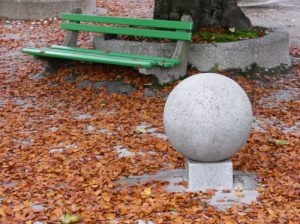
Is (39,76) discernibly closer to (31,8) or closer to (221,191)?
(221,191)

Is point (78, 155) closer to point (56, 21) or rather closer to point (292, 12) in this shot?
point (56, 21)

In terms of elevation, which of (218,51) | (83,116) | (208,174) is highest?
(218,51)

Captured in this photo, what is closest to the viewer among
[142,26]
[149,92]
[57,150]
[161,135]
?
[57,150]

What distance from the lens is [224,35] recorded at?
918 centimetres

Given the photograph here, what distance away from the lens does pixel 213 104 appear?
4.98 metres

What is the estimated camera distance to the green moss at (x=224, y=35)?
908 cm

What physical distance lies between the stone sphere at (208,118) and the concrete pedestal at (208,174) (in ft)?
0.21

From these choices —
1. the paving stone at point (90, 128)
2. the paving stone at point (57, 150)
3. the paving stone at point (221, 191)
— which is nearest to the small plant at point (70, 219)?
the paving stone at point (221, 191)

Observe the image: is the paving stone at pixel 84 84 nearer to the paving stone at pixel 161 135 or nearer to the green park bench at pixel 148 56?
the green park bench at pixel 148 56

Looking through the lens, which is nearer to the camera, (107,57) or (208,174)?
(208,174)

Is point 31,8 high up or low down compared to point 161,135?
up

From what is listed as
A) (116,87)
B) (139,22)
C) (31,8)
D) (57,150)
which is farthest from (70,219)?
(31,8)

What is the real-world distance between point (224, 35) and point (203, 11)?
0.59 meters

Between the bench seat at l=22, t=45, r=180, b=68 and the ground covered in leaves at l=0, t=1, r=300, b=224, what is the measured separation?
0.30 m
